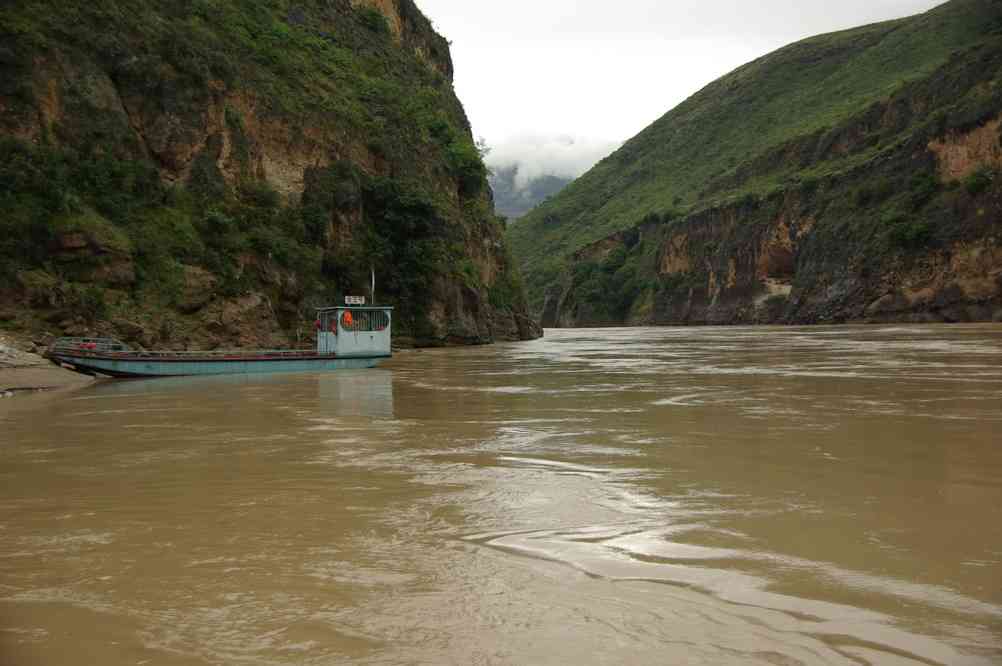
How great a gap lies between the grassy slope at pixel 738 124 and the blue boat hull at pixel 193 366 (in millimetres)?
83251

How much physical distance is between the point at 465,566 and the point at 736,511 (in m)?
2.33

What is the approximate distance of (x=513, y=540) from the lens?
5320 millimetres

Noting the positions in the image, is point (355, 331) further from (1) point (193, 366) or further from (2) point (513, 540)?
(2) point (513, 540)

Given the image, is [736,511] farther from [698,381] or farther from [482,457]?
[698,381]

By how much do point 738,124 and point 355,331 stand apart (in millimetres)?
139573

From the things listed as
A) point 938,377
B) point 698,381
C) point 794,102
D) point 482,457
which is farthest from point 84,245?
point 794,102

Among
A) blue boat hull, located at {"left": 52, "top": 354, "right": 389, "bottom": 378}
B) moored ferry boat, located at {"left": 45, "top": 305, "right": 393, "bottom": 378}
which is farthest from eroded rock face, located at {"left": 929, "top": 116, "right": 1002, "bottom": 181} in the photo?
blue boat hull, located at {"left": 52, "top": 354, "right": 389, "bottom": 378}

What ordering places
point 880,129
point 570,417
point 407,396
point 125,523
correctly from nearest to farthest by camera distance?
point 125,523 < point 570,417 < point 407,396 < point 880,129

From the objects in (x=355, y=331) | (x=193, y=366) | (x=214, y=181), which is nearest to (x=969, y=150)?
(x=355, y=331)

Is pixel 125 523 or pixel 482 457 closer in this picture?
pixel 125 523

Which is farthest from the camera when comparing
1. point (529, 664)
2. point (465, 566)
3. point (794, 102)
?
point (794, 102)

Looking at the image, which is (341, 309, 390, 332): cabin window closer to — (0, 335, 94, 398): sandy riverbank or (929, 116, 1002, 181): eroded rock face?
(0, 335, 94, 398): sandy riverbank

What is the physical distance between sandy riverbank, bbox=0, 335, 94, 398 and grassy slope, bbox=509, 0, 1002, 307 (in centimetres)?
8997

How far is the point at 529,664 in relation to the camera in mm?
3373
